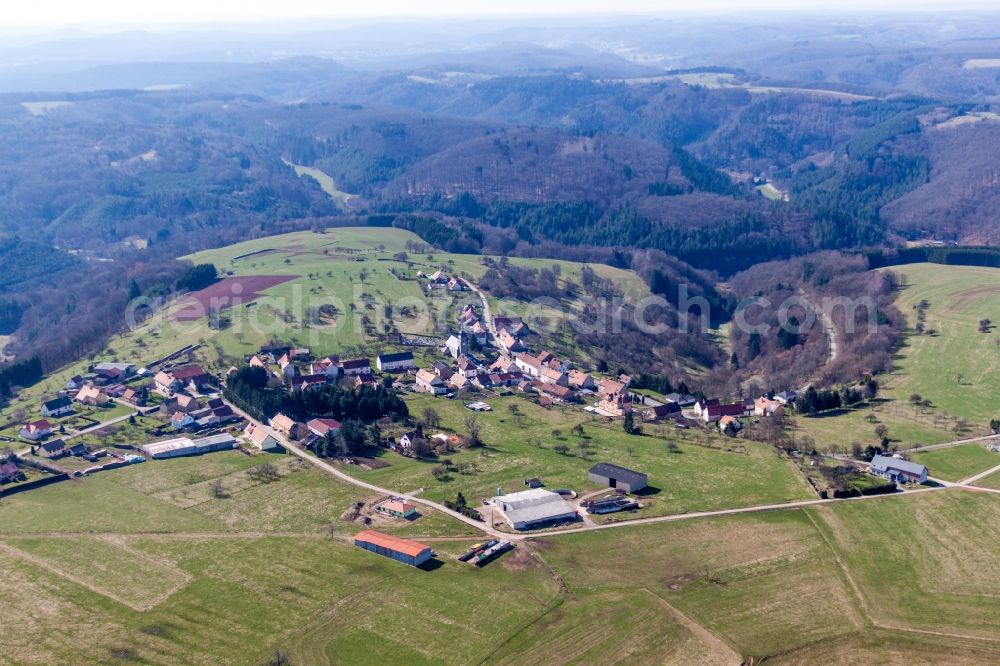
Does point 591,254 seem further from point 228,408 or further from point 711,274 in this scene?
point 228,408

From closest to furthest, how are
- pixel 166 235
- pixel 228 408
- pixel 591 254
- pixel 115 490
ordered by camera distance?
pixel 115 490
pixel 228 408
pixel 591 254
pixel 166 235

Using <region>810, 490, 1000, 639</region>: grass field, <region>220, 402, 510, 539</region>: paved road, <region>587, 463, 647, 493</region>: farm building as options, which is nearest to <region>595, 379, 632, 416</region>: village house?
→ <region>587, 463, 647, 493</region>: farm building

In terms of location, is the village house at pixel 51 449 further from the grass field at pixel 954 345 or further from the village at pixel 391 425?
the grass field at pixel 954 345

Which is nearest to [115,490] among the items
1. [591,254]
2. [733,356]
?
[733,356]

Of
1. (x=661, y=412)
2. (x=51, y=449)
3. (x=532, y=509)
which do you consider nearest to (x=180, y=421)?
(x=51, y=449)

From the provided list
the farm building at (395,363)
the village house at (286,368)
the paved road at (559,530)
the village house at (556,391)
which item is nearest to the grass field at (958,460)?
the paved road at (559,530)

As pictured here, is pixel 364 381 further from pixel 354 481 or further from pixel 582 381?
pixel 354 481
